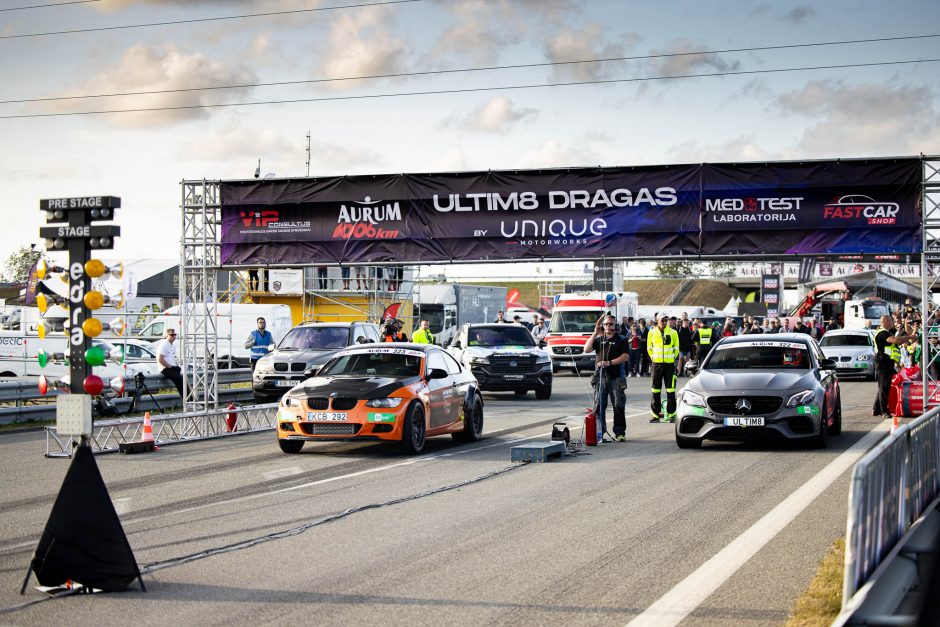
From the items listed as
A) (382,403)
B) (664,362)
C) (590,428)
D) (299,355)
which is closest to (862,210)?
(664,362)

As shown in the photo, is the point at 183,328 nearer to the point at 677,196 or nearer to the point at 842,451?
the point at 677,196

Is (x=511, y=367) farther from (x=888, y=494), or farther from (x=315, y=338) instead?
(x=888, y=494)

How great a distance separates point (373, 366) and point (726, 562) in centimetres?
863

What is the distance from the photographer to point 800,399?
14156 mm

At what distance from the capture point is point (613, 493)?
35.7ft

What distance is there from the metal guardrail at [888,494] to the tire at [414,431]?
6872 millimetres

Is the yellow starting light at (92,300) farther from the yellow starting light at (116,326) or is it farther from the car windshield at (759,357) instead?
the car windshield at (759,357)

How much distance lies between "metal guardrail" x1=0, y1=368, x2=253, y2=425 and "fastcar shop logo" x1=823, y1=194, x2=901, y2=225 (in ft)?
43.0

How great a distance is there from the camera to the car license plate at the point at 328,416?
14.0 m

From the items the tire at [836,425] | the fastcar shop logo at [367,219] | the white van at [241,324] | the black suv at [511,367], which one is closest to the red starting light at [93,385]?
the tire at [836,425]

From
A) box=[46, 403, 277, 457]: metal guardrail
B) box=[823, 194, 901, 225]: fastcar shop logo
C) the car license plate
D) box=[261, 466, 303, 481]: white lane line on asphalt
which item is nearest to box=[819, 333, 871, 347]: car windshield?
box=[823, 194, 901, 225]: fastcar shop logo

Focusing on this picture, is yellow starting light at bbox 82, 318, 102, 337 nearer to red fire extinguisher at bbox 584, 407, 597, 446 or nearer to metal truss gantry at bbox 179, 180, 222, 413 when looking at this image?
red fire extinguisher at bbox 584, 407, 597, 446

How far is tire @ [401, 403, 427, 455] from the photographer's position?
1420 centimetres

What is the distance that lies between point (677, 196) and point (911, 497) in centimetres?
1250
